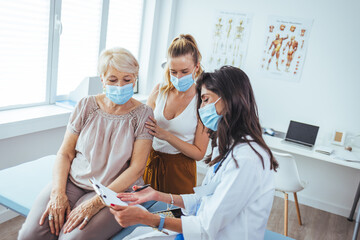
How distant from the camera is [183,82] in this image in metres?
1.87

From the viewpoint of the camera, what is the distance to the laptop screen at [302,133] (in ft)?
9.95

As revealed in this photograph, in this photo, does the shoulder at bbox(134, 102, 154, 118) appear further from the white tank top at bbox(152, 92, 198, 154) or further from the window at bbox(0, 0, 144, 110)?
the window at bbox(0, 0, 144, 110)

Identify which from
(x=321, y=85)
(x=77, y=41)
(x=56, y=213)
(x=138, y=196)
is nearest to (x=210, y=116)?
(x=138, y=196)

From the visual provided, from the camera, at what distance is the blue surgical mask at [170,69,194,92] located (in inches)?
73.2

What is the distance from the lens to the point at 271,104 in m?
3.40

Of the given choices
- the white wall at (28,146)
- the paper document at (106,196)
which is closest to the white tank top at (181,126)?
the paper document at (106,196)

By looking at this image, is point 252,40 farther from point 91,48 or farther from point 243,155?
point 243,155

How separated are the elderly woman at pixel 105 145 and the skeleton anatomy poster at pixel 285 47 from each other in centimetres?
218

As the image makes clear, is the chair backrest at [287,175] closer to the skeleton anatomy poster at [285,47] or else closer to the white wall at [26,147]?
the skeleton anatomy poster at [285,47]

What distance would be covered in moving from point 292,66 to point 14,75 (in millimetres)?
2674

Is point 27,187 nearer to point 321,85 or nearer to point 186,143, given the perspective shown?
point 186,143

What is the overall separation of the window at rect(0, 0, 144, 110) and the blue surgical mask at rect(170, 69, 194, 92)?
4.06 feet

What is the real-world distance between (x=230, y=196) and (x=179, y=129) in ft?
2.69

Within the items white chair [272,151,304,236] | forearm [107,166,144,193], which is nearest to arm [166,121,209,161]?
forearm [107,166,144,193]
